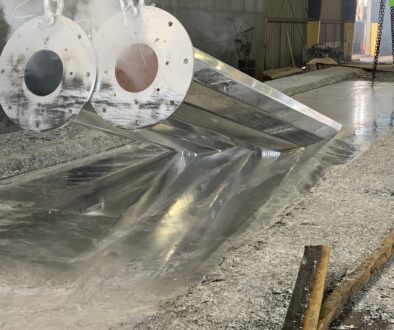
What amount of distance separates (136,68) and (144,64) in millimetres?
61

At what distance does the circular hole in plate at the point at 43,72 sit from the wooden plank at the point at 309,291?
169cm

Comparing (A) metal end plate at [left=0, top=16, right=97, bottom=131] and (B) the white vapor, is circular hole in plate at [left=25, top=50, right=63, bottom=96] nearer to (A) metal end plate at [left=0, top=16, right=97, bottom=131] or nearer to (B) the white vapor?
(A) metal end plate at [left=0, top=16, right=97, bottom=131]

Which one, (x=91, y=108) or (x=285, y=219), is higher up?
(x=91, y=108)

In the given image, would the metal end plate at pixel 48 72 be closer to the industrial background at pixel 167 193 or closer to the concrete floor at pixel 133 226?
the industrial background at pixel 167 193

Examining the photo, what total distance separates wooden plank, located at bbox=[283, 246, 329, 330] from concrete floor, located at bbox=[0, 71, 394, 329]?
110mm

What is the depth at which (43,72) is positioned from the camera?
302 centimetres

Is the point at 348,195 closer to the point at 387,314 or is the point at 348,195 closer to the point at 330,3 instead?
the point at 387,314

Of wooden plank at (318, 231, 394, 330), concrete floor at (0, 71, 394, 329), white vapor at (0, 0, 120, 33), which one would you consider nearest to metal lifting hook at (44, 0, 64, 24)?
white vapor at (0, 0, 120, 33)

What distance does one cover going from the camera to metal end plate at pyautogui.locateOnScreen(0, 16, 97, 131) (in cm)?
281

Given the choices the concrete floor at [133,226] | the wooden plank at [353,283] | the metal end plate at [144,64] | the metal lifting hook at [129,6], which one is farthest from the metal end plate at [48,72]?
Result: the wooden plank at [353,283]

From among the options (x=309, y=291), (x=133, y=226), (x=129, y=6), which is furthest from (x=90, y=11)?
(x=309, y=291)

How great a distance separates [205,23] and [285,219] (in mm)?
8114

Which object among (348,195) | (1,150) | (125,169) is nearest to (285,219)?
(348,195)

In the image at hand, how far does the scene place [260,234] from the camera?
2.91 m
